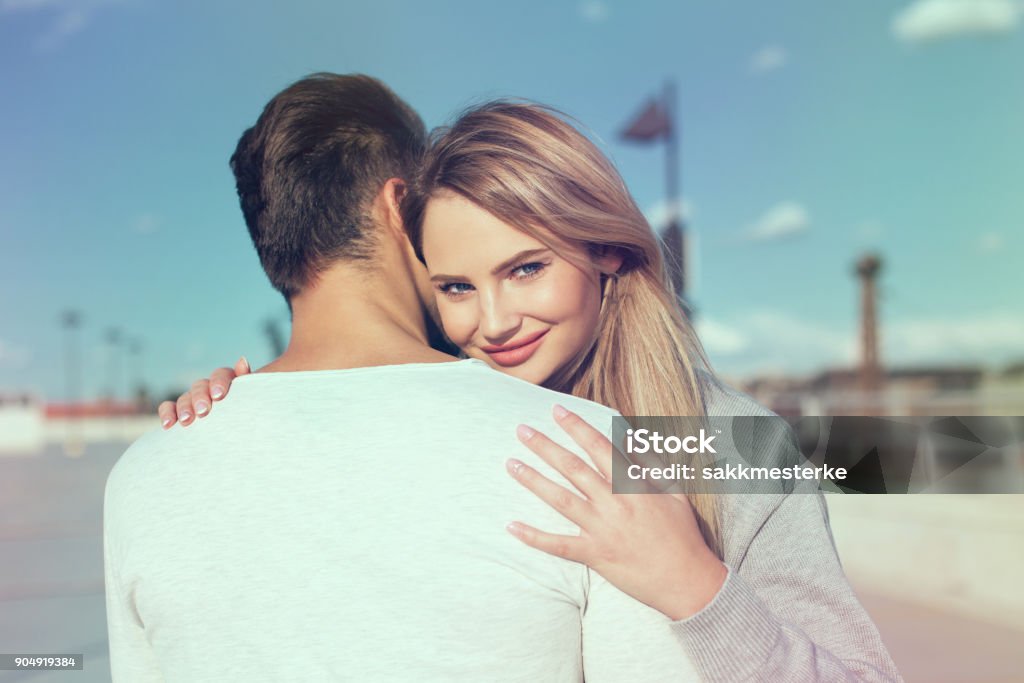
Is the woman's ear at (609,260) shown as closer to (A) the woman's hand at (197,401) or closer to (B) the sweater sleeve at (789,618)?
(B) the sweater sleeve at (789,618)

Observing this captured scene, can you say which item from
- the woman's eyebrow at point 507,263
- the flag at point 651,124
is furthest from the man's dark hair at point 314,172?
the flag at point 651,124

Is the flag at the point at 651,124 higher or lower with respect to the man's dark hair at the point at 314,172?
higher

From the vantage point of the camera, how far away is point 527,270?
7.59 ft

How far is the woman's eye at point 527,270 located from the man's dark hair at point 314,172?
0.54 metres

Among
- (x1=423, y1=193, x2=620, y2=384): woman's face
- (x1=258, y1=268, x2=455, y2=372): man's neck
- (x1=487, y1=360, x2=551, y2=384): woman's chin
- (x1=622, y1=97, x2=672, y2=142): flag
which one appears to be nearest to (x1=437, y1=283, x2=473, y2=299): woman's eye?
(x1=423, y1=193, x2=620, y2=384): woman's face

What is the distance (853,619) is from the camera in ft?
5.72

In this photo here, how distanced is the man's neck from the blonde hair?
224 mm

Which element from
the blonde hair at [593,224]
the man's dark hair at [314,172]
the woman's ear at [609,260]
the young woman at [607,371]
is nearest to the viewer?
the young woman at [607,371]

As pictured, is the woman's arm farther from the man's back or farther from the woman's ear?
the woman's ear

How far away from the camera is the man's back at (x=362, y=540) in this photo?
4.41 ft

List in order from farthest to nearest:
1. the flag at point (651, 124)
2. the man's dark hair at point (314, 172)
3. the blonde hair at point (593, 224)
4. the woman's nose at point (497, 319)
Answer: the flag at point (651, 124)
the woman's nose at point (497, 319)
the blonde hair at point (593, 224)
the man's dark hair at point (314, 172)

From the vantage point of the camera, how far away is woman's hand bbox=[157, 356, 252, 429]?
1.60 m

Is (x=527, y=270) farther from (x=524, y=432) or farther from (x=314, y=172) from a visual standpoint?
(x=524, y=432)

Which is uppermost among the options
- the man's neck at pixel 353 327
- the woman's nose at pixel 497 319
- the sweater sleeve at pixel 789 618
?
the woman's nose at pixel 497 319
